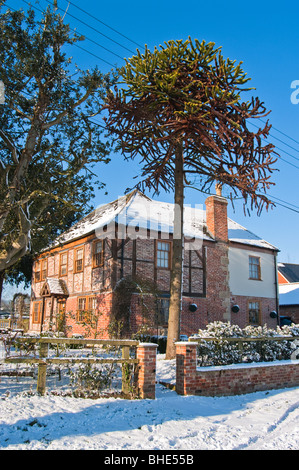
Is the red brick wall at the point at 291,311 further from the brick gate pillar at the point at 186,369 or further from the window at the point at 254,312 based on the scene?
the brick gate pillar at the point at 186,369

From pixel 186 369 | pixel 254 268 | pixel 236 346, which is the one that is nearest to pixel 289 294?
pixel 254 268

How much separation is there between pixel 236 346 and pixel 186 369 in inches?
96.8

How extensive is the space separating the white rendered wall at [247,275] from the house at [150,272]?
61 mm

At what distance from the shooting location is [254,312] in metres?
24.4

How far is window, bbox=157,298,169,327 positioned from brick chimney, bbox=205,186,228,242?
5.54 meters

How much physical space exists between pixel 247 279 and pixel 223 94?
15.1 metres

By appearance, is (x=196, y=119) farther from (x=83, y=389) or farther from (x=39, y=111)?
(x=83, y=389)

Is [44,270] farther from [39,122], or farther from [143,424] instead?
[143,424]

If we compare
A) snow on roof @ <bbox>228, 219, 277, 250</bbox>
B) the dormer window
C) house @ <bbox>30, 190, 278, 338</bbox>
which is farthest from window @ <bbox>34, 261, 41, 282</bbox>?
snow on roof @ <bbox>228, 219, 277, 250</bbox>

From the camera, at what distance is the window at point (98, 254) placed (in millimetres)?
19766

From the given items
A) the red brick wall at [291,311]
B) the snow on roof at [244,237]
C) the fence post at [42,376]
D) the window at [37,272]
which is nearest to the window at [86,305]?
the window at [37,272]

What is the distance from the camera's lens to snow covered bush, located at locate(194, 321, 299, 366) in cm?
952

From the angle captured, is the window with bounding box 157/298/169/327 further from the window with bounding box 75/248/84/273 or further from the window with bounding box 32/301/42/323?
the window with bounding box 32/301/42/323

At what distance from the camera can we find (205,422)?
631 centimetres
